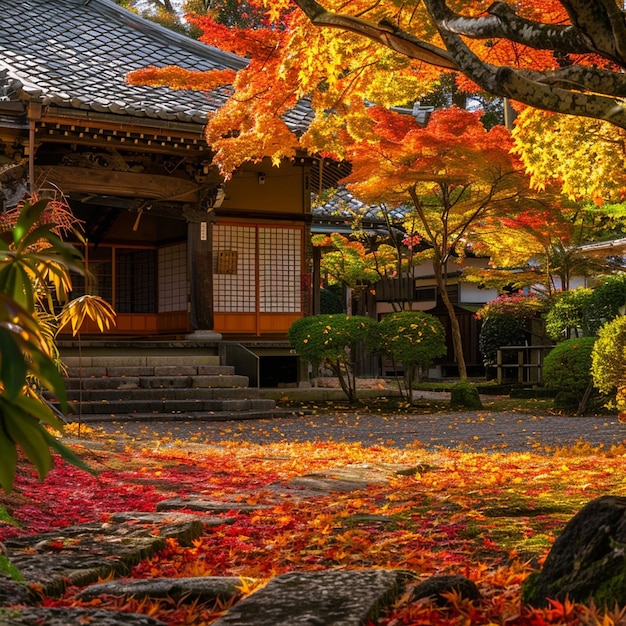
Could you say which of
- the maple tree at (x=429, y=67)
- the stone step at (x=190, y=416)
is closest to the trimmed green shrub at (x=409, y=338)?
the stone step at (x=190, y=416)

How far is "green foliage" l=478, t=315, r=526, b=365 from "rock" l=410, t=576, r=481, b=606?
19196 mm

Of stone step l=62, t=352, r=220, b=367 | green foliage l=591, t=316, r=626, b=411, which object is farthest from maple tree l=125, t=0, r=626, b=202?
stone step l=62, t=352, r=220, b=367

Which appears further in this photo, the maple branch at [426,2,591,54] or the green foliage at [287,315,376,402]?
the green foliage at [287,315,376,402]

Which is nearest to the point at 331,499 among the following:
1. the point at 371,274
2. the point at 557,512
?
the point at 557,512

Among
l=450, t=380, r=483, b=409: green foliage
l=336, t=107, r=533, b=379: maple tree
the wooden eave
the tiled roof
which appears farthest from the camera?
l=450, t=380, r=483, b=409: green foliage

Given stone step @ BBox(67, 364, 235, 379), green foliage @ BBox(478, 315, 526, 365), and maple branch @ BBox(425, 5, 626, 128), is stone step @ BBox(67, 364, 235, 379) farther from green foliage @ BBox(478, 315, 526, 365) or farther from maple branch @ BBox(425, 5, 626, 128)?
maple branch @ BBox(425, 5, 626, 128)

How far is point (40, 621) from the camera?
2.46 meters

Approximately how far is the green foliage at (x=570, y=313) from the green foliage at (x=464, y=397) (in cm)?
225

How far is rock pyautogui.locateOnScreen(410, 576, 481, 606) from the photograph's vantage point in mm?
2868

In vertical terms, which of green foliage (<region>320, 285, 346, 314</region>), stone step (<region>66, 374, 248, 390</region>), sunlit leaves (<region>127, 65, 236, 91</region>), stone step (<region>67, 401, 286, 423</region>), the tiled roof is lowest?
stone step (<region>67, 401, 286, 423</region>)

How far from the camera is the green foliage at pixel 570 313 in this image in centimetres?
1593

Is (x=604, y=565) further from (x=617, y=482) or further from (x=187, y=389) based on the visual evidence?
(x=187, y=389)

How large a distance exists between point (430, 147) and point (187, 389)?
5.52m

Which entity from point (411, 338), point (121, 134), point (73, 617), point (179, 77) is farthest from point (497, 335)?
point (73, 617)
